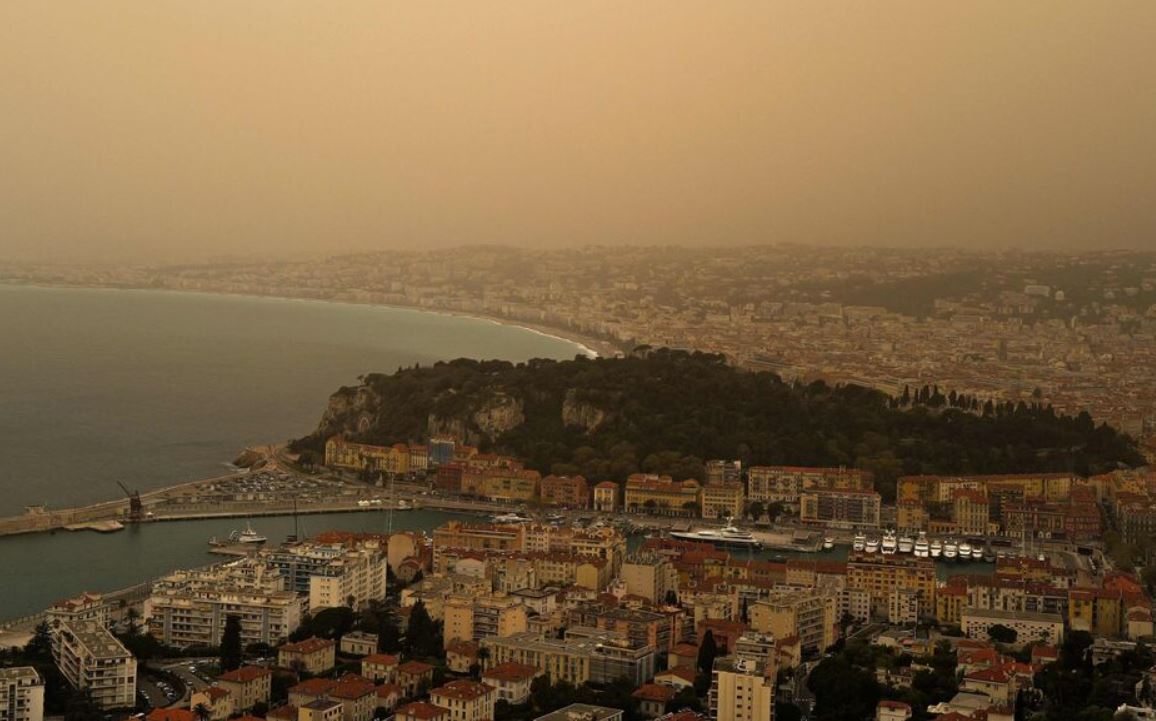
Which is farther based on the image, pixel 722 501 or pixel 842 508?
pixel 722 501

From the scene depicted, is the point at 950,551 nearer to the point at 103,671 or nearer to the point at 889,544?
the point at 889,544

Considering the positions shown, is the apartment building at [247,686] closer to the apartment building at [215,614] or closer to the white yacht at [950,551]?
the apartment building at [215,614]

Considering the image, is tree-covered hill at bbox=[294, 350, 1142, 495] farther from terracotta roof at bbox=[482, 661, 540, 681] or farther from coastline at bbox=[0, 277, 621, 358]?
terracotta roof at bbox=[482, 661, 540, 681]

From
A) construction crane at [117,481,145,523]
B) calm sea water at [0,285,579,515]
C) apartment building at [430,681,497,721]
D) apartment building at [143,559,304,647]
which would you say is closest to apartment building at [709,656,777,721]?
apartment building at [430,681,497,721]

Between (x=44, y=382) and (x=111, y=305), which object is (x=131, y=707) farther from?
(x=111, y=305)

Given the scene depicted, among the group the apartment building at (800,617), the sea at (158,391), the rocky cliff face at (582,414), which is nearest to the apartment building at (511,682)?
the apartment building at (800,617)

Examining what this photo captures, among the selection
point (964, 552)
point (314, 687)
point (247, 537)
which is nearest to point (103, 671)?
point (314, 687)
